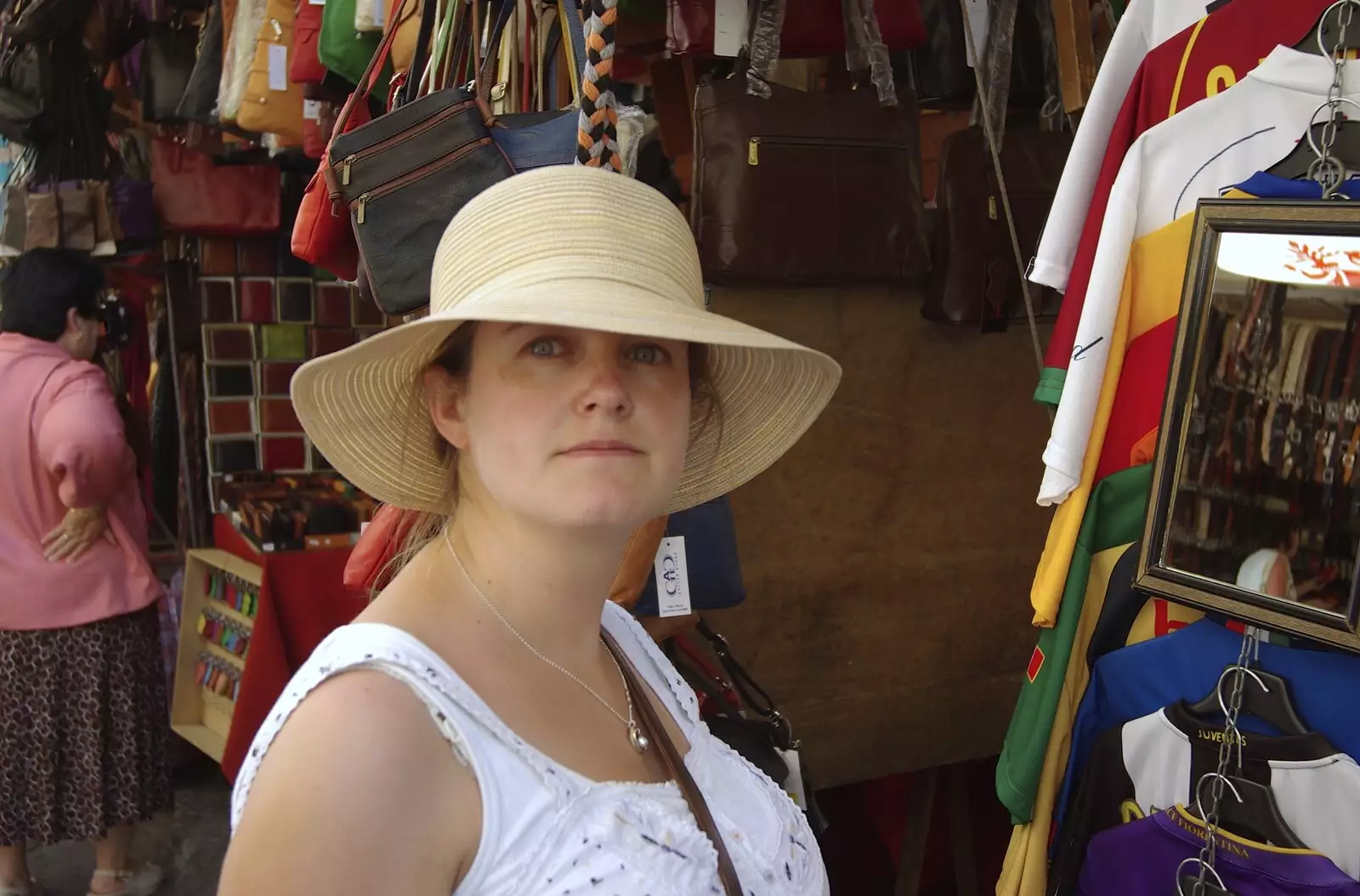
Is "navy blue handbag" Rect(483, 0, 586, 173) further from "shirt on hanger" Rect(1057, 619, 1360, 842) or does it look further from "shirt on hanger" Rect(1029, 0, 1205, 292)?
"shirt on hanger" Rect(1057, 619, 1360, 842)

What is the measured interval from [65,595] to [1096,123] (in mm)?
3320

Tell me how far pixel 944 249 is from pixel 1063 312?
1.12m

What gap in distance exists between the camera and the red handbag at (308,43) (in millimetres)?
3547

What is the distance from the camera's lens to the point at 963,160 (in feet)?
9.29

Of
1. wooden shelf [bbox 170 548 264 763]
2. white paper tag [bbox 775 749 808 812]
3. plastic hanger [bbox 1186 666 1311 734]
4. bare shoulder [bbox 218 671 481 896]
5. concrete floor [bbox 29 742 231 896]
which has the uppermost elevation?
bare shoulder [bbox 218 671 481 896]

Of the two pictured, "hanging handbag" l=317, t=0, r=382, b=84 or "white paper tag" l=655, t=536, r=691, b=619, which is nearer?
"white paper tag" l=655, t=536, r=691, b=619

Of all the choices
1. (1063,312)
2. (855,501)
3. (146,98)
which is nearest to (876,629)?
(855,501)

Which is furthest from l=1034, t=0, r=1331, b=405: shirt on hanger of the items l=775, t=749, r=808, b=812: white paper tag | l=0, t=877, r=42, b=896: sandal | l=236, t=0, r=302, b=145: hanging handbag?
l=0, t=877, r=42, b=896: sandal

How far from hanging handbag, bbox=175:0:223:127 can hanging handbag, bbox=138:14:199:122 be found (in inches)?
13.5

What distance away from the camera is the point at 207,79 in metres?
4.23

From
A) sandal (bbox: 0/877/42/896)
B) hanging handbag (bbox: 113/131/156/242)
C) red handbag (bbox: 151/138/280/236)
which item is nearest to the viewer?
sandal (bbox: 0/877/42/896)

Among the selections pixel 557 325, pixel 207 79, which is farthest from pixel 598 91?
pixel 207 79

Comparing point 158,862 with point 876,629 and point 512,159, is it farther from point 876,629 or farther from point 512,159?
point 512,159

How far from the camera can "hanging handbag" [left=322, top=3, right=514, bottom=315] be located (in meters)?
1.97
